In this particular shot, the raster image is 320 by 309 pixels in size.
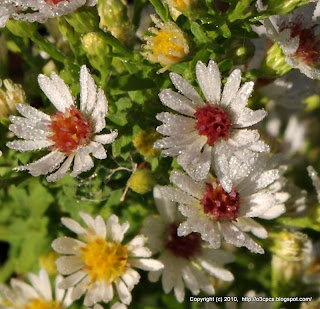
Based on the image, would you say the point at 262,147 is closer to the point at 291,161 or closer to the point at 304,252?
the point at 304,252

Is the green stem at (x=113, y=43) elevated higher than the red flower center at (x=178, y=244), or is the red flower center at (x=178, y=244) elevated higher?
the green stem at (x=113, y=43)

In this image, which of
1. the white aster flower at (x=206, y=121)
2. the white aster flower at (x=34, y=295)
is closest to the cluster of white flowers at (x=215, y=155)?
the white aster flower at (x=206, y=121)

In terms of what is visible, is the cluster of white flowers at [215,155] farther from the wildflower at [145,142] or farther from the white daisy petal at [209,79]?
the wildflower at [145,142]

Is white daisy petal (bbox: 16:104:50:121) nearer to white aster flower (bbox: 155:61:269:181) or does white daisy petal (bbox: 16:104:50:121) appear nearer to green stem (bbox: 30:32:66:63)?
green stem (bbox: 30:32:66:63)

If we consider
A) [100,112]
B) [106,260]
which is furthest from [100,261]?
[100,112]

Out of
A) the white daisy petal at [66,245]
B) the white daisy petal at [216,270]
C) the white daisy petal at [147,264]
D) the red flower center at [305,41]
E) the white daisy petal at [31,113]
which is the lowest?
the white daisy petal at [216,270]

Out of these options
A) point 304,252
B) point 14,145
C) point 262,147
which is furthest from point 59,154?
point 304,252
